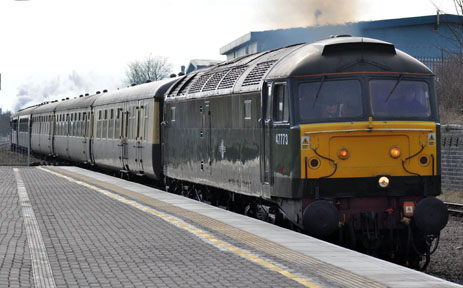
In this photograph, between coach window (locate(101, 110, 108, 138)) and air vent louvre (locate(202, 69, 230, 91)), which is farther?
coach window (locate(101, 110, 108, 138))

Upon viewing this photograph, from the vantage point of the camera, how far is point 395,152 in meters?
12.7

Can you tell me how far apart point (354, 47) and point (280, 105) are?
1439mm

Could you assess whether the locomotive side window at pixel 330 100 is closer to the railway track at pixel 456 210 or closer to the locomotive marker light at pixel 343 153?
the locomotive marker light at pixel 343 153

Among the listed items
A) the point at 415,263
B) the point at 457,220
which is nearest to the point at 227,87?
the point at 415,263

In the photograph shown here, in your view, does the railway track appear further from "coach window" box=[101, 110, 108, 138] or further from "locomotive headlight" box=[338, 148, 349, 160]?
"coach window" box=[101, 110, 108, 138]

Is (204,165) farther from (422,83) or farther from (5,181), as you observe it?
(5,181)

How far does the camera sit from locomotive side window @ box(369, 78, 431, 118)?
12914 millimetres

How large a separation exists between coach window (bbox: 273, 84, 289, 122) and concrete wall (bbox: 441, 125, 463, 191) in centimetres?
1710

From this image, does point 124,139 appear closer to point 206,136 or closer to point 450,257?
point 206,136

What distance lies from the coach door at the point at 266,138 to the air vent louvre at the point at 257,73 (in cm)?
52

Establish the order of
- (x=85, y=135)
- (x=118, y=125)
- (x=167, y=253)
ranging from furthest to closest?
(x=85, y=135) < (x=118, y=125) < (x=167, y=253)

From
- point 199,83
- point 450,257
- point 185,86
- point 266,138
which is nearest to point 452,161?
point 185,86

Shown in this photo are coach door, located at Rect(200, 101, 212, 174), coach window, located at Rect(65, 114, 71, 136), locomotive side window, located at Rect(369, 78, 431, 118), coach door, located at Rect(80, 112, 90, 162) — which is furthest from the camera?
coach window, located at Rect(65, 114, 71, 136)

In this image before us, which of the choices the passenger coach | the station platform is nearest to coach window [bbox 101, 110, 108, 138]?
the station platform
